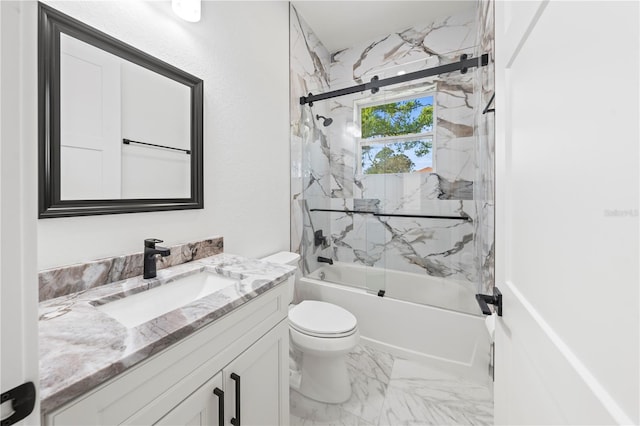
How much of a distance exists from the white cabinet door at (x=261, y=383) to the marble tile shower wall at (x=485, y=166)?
1.34 metres

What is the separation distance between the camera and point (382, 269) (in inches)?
89.6

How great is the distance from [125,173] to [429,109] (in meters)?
2.26

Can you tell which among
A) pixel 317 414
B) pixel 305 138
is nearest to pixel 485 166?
pixel 305 138

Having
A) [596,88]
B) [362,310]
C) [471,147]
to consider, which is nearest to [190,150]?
[596,88]

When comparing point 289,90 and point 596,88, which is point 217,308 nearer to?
point 596,88

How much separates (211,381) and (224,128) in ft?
4.32

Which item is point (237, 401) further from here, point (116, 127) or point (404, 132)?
point (404, 132)

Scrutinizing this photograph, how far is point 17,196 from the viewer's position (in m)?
0.30

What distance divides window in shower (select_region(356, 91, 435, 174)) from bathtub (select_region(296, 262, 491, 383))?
3.20ft

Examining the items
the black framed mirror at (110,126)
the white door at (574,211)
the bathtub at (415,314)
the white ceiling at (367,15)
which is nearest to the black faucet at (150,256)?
the black framed mirror at (110,126)

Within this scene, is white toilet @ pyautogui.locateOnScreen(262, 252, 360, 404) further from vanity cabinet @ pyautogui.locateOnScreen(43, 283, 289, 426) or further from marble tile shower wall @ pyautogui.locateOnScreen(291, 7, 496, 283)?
marble tile shower wall @ pyautogui.locateOnScreen(291, 7, 496, 283)

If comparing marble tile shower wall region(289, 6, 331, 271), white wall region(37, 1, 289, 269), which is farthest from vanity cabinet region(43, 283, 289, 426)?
marble tile shower wall region(289, 6, 331, 271)

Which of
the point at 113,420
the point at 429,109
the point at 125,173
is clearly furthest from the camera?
the point at 429,109

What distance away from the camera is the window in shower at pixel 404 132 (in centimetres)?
227
